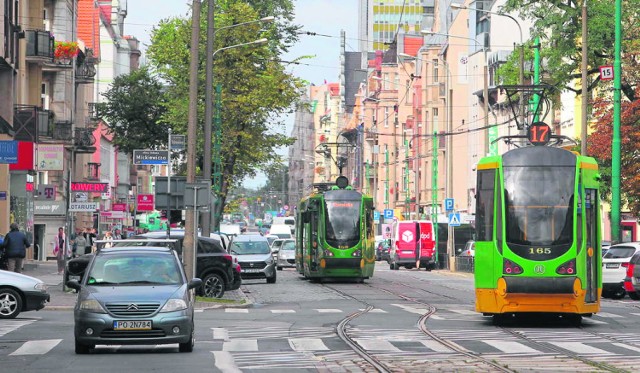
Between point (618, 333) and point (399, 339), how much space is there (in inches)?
156

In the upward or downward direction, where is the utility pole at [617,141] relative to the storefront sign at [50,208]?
upward

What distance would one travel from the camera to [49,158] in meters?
58.9

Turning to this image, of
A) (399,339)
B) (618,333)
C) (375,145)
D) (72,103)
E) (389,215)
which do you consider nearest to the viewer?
(399,339)

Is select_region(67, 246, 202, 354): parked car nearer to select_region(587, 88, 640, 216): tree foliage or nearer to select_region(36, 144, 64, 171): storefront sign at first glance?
select_region(587, 88, 640, 216): tree foliage

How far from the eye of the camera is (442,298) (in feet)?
130

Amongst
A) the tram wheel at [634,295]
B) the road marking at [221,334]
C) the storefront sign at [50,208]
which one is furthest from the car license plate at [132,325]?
the storefront sign at [50,208]

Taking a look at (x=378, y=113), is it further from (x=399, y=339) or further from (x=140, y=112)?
(x=399, y=339)

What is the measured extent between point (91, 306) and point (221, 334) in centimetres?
533

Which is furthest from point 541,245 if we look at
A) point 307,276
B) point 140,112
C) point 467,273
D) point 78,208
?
point 140,112

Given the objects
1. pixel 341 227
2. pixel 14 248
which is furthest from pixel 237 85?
pixel 14 248

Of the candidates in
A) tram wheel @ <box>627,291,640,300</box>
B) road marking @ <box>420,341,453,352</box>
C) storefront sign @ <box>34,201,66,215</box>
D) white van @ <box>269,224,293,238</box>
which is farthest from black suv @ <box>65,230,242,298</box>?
white van @ <box>269,224,293,238</box>

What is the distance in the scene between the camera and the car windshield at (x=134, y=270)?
20.6 m

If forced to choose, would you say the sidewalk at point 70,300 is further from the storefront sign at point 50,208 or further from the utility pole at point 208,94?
the storefront sign at point 50,208

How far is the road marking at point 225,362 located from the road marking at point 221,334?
10.8 ft
